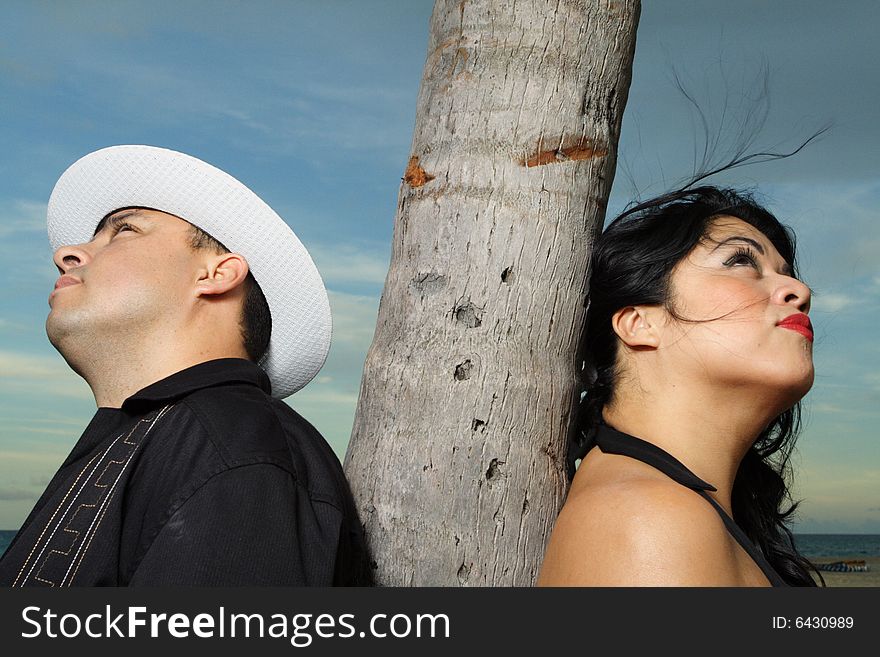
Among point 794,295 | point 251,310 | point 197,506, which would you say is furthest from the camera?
point 251,310

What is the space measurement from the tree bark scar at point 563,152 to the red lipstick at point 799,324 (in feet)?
2.72

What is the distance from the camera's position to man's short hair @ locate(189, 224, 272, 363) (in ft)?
9.28

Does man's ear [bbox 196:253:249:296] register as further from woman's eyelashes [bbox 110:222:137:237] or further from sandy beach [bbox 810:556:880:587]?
sandy beach [bbox 810:556:880:587]

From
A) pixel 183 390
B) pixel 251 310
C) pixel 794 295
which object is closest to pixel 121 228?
pixel 251 310

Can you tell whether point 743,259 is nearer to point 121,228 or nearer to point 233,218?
point 233,218

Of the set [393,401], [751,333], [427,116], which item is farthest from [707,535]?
[427,116]

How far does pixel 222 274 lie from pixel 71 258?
0.55 m

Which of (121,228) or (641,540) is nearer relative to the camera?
(641,540)

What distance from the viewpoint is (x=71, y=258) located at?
2814mm

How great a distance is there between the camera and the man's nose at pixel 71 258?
277 cm

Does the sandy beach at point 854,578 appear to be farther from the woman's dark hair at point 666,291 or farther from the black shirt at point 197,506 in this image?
the black shirt at point 197,506

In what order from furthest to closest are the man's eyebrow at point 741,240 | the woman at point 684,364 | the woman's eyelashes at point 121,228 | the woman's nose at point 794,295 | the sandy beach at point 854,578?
the sandy beach at point 854,578 < the woman's eyelashes at point 121,228 < the man's eyebrow at point 741,240 < the woman's nose at point 794,295 < the woman at point 684,364

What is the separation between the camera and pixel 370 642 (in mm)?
2004

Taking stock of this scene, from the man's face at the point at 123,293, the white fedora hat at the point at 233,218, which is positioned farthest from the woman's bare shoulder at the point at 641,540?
the man's face at the point at 123,293
